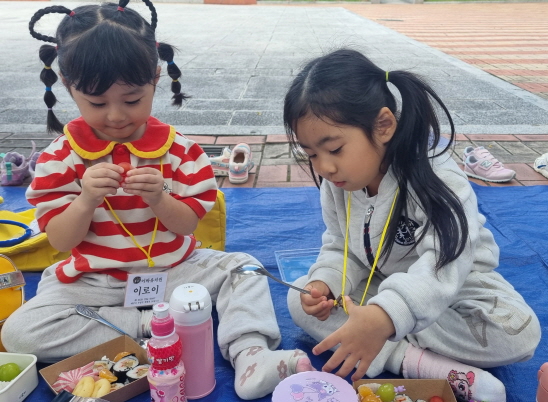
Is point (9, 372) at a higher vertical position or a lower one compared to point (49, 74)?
lower

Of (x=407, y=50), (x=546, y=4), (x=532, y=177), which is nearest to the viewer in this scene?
(x=532, y=177)

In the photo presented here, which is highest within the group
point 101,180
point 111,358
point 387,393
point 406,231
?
point 101,180

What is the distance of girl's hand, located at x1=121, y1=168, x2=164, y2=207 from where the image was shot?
1.35m

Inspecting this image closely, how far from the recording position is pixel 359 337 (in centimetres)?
111

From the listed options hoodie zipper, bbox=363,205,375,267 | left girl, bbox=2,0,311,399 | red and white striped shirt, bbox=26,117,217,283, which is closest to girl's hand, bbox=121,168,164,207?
left girl, bbox=2,0,311,399

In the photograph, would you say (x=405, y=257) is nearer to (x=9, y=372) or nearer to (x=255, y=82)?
(x=9, y=372)

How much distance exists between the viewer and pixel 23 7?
49.2ft

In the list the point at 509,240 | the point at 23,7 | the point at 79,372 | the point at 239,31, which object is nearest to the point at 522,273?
the point at 509,240

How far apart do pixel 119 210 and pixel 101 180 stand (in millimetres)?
237

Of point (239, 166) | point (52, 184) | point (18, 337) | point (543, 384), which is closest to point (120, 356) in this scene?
Result: point (18, 337)

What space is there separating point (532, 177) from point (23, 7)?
1569 cm

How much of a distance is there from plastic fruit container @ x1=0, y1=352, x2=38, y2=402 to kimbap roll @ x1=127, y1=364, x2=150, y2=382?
24cm

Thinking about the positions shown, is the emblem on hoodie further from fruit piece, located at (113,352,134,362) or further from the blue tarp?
fruit piece, located at (113,352,134,362)

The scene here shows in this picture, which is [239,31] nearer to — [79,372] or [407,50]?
[407,50]
